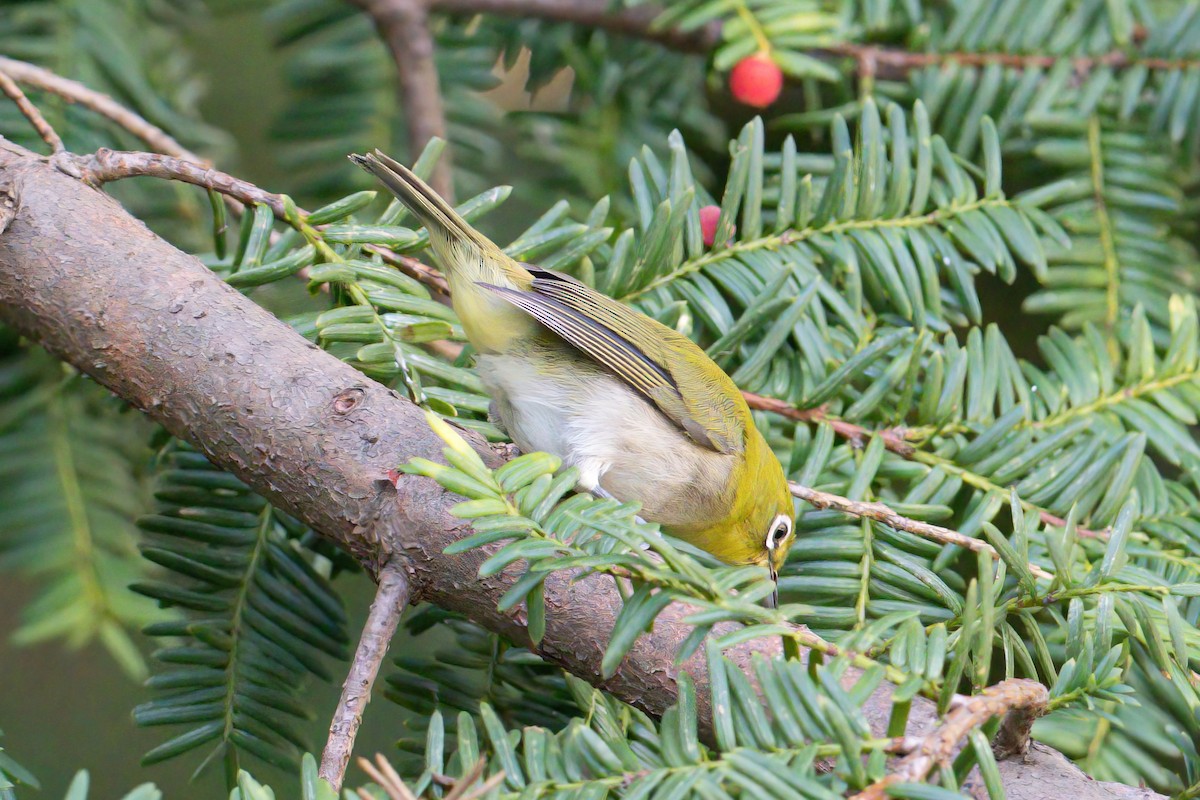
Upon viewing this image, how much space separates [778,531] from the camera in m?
2.10

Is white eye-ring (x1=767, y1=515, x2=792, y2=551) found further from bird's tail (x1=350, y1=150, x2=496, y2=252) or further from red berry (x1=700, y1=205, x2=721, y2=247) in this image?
bird's tail (x1=350, y1=150, x2=496, y2=252)

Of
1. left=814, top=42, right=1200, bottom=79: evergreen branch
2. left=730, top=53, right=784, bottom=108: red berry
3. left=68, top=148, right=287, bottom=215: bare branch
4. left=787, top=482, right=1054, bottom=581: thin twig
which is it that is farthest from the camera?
left=814, top=42, right=1200, bottom=79: evergreen branch

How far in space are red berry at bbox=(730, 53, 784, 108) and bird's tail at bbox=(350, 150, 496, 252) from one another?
0.81m

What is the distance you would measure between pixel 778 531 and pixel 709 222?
0.67 m

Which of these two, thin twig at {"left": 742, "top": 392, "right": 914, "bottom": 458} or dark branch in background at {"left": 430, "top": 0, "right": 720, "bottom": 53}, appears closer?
thin twig at {"left": 742, "top": 392, "right": 914, "bottom": 458}

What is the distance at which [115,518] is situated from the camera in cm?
232

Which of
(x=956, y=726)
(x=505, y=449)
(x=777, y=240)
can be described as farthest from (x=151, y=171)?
(x=956, y=726)

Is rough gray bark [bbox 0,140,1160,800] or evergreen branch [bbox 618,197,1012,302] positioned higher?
evergreen branch [bbox 618,197,1012,302]

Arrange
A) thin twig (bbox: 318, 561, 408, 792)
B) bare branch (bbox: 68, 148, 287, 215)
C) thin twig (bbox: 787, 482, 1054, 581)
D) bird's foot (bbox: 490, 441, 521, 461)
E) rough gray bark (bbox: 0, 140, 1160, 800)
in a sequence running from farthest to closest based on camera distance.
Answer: bird's foot (bbox: 490, 441, 521, 461) → bare branch (bbox: 68, 148, 287, 215) → thin twig (bbox: 787, 482, 1054, 581) → rough gray bark (bbox: 0, 140, 1160, 800) → thin twig (bbox: 318, 561, 408, 792)

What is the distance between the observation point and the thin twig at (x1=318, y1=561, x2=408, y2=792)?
1.16 m

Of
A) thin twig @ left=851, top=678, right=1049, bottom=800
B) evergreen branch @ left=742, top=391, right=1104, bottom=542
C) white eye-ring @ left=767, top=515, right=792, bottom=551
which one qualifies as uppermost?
evergreen branch @ left=742, top=391, right=1104, bottom=542

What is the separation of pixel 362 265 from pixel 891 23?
1.63 metres

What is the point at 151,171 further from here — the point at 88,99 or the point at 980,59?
the point at 980,59

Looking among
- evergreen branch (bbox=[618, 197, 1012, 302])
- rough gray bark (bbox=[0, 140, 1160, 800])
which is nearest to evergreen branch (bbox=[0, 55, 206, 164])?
rough gray bark (bbox=[0, 140, 1160, 800])
